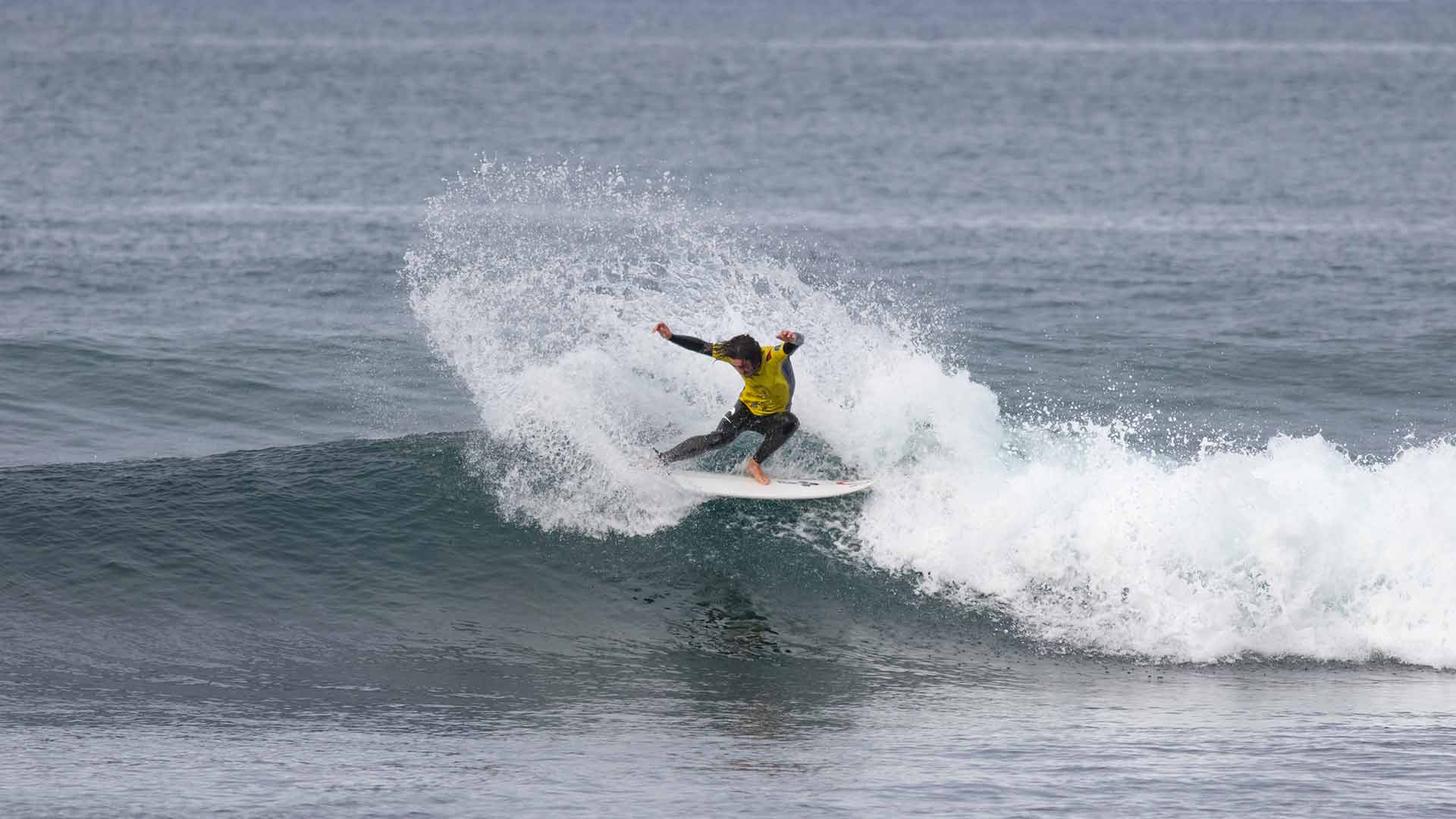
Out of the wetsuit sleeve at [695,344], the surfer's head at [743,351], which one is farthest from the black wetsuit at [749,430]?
the wetsuit sleeve at [695,344]

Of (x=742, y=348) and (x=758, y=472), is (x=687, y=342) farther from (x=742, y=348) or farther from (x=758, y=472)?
(x=758, y=472)

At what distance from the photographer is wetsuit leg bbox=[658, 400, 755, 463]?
14.8 m

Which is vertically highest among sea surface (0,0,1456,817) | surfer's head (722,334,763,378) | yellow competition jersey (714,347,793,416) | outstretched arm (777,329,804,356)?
outstretched arm (777,329,804,356)

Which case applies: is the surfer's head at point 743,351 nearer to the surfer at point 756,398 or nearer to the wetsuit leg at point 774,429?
the surfer at point 756,398

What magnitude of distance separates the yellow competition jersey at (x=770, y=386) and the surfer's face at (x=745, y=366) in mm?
63

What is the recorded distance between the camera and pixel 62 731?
11.1 meters

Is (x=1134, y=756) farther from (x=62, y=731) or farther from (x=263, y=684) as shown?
(x=62, y=731)

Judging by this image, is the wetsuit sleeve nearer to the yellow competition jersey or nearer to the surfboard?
the yellow competition jersey

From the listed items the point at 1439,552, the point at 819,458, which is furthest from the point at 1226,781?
the point at 819,458

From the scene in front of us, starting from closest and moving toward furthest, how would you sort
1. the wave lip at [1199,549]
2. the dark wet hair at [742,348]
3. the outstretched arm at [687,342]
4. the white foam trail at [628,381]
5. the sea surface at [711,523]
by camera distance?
the sea surface at [711,523] < the wave lip at [1199,549] < the outstretched arm at [687,342] < the dark wet hair at [742,348] < the white foam trail at [628,381]

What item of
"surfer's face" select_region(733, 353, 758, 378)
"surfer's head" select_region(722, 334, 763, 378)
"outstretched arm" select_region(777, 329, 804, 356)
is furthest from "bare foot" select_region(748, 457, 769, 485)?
"outstretched arm" select_region(777, 329, 804, 356)

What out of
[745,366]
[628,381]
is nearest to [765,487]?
[745,366]

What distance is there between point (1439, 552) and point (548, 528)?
8391 millimetres

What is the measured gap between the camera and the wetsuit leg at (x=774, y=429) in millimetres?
14781
